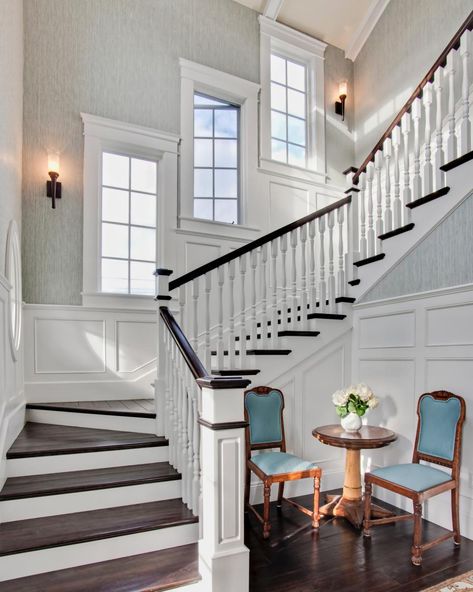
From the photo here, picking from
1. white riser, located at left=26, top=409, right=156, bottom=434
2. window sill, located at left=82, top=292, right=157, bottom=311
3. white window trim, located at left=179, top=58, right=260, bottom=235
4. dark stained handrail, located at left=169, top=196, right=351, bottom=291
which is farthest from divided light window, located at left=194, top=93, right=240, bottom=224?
white riser, located at left=26, top=409, right=156, bottom=434

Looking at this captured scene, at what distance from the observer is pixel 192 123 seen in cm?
464

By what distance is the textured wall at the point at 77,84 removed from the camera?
152 inches

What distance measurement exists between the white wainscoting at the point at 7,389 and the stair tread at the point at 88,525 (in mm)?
358

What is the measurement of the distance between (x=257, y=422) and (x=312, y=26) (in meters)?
5.08

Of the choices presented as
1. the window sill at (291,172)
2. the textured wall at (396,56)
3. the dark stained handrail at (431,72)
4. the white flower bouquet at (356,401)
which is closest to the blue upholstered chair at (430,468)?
the white flower bouquet at (356,401)

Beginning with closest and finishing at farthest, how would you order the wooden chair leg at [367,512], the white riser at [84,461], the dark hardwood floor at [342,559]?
1. the dark hardwood floor at [342,559]
2. the white riser at [84,461]
3. the wooden chair leg at [367,512]

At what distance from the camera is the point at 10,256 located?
2.93 m

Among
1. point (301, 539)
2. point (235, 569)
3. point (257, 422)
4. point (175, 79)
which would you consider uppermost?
point (175, 79)

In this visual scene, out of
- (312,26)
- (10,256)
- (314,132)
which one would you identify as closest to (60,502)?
(10,256)

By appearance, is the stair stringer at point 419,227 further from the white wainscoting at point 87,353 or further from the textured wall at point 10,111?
the textured wall at point 10,111

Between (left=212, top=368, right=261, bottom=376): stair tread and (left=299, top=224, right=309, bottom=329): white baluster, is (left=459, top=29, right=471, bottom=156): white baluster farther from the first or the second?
(left=212, top=368, right=261, bottom=376): stair tread

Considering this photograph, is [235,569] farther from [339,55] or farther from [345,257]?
[339,55]

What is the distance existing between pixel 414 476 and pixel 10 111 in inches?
151

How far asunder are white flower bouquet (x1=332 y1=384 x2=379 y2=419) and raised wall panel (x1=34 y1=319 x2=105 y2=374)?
7.46ft
